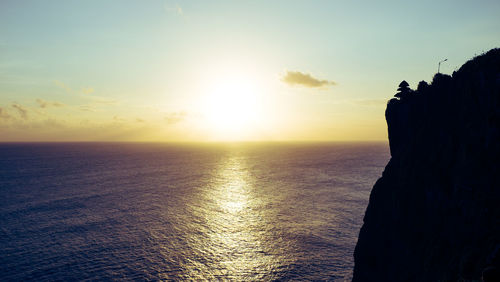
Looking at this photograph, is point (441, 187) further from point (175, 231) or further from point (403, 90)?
point (175, 231)

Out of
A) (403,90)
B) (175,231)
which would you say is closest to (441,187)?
(403,90)

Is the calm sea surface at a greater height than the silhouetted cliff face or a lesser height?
lesser

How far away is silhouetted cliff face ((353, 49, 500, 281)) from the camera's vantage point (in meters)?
24.3

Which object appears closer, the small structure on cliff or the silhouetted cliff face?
the silhouetted cliff face

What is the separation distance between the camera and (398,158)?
39938 mm

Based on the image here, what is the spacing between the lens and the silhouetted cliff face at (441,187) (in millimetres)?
24342

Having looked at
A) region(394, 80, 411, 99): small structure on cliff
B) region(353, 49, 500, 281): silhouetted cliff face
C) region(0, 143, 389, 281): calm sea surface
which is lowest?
region(0, 143, 389, 281): calm sea surface

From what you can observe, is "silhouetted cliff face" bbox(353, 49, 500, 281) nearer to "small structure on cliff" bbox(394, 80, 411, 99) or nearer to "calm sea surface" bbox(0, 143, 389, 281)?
"small structure on cliff" bbox(394, 80, 411, 99)

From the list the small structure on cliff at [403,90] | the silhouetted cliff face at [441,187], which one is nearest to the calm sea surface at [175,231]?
the silhouetted cliff face at [441,187]

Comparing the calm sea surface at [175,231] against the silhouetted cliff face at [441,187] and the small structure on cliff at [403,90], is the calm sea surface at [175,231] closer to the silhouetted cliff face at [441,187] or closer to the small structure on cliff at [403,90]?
the silhouetted cliff face at [441,187]

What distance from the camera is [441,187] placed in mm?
30000

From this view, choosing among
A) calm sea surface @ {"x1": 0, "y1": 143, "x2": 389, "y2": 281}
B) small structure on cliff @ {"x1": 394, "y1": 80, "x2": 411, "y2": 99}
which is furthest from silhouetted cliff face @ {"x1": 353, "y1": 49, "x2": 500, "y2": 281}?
calm sea surface @ {"x1": 0, "y1": 143, "x2": 389, "y2": 281}

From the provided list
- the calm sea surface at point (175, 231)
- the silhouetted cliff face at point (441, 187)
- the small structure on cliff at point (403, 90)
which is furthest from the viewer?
the calm sea surface at point (175, 231)

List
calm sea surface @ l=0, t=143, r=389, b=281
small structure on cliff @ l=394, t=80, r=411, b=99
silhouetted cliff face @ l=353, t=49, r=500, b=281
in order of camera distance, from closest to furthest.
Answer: silhouetted cliff face @ l=353, t=49, r=500, b=281 < small structure on cliff @ l=394, t=80, r=411, b=99 < calm sea surface @ l=0, t=143, r=389, b=281
